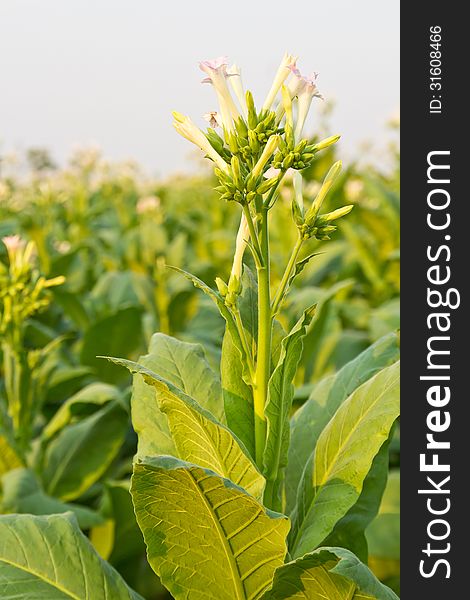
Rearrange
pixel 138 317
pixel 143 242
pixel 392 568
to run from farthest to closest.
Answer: pixel 143 242, pixel 138 317, pixel 392 568

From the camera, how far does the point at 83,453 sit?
294 cm

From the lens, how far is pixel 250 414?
1.38 metres

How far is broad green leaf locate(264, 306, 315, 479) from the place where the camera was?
4.13 ft

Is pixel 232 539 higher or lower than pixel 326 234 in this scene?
lower

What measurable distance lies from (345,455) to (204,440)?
0.23 meters

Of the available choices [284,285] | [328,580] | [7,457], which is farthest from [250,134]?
[7,457]

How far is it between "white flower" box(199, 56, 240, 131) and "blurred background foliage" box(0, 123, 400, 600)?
1.33 ft

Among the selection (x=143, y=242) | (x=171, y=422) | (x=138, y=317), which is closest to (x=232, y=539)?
(x=171, y=422)

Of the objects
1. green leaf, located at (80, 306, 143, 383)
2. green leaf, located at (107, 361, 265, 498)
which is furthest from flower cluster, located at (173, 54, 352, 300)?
green leaf, located at (80, 306, 143, 383)

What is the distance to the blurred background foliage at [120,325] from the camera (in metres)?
2.73

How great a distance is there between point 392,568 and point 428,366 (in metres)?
1.68

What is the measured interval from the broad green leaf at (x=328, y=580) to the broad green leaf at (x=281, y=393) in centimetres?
17

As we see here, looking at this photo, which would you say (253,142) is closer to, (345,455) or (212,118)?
(212,118)

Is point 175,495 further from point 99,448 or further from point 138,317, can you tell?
point 138,317
